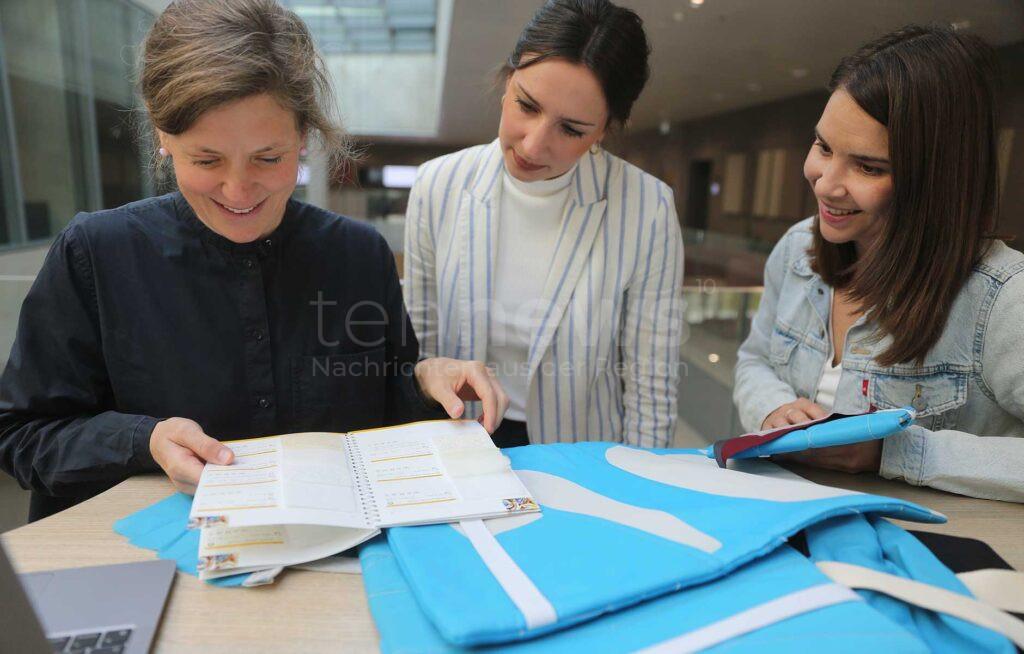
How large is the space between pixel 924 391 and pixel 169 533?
1.21 metres

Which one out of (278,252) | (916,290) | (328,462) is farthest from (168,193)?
(916,290)

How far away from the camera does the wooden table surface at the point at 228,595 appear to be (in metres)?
0.58

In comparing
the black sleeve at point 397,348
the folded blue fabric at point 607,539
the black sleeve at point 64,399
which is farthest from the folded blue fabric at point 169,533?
the black sleeve at point 397,348

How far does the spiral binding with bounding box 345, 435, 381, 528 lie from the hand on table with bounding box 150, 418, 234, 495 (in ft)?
0.50

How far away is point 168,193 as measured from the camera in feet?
3.89

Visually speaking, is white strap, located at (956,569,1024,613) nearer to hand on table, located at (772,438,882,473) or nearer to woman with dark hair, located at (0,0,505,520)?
hand on table, located at (772,438,882,473)

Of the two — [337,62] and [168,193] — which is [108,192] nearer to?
[168,193]

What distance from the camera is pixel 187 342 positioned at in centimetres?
110

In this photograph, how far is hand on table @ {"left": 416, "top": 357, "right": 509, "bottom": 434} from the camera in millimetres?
1043

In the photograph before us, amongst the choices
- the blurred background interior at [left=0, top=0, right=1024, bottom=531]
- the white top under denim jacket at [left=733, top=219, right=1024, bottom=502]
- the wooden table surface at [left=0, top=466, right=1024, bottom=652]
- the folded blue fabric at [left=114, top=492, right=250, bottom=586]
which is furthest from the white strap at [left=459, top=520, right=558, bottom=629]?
the white top under denim jacket at [left=733, top=219, right=1024, bottom=502]

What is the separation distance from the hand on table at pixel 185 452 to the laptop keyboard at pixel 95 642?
23 cm

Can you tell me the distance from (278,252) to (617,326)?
808 mm

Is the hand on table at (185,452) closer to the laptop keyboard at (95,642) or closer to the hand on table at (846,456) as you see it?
the laptop keyboard at (95,642)

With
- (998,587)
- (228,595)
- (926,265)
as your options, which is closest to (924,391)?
→ (926,265)
